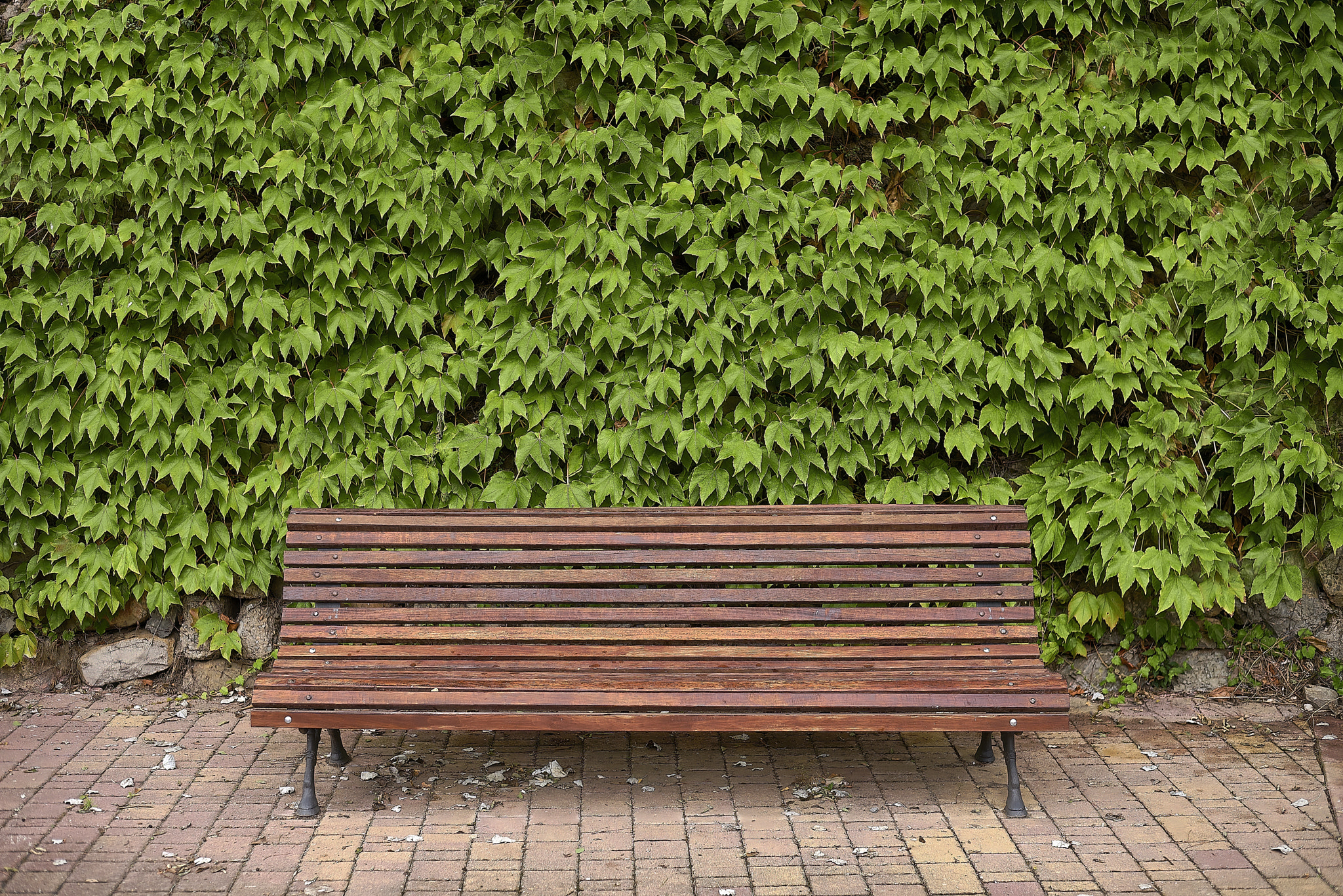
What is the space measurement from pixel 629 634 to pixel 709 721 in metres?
0.49

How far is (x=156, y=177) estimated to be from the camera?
4203 mm

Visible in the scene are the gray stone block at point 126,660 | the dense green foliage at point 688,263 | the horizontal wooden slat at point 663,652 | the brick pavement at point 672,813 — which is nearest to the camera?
the brick pavement at point 672,813

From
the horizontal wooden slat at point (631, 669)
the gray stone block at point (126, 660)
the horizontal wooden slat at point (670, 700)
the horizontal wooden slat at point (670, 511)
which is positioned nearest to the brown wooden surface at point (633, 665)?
the horizontal wooden slat at point (631, 669)

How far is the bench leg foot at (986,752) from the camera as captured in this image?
3924 millimetres

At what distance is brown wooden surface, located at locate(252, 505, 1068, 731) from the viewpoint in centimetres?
344

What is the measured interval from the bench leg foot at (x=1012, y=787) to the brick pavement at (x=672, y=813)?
0.04 meters

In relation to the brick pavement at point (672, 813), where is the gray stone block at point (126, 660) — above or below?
above

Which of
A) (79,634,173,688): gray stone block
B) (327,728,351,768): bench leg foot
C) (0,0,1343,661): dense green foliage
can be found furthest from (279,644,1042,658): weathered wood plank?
(79,634,173,688): gray stone block

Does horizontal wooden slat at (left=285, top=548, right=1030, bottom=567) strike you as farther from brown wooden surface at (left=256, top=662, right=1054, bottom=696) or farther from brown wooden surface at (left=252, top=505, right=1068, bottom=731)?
brown wooden surface at (left=256, top=662, right=1054, bottom=696)

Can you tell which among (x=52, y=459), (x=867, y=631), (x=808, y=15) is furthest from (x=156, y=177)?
(x=867, y=631)

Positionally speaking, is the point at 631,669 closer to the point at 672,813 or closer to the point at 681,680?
the point at 681,680

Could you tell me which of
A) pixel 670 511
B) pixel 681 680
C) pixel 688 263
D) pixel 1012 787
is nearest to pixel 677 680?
pixel 681 680

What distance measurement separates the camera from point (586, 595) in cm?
383

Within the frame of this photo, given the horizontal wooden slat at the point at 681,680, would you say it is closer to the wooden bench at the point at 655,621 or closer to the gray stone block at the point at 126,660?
the wooden bench at the point at 655,621
